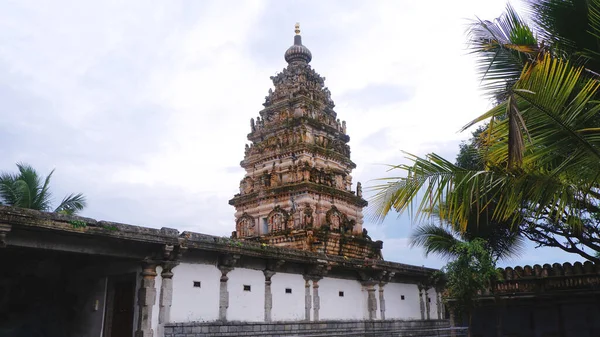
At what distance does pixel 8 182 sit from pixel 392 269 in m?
18.2

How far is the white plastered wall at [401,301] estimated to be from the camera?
21875 mm

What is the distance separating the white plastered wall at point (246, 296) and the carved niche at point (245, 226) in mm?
14283

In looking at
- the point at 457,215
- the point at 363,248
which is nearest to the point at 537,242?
the point at 363,248

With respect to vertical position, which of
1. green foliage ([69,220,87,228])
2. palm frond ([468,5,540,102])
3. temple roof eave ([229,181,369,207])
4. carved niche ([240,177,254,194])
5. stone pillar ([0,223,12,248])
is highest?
carved niche ([240,177,254,194])

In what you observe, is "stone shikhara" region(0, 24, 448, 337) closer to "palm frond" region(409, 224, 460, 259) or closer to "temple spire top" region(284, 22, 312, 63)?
"palm frond" region(409, 224, 460, 259)

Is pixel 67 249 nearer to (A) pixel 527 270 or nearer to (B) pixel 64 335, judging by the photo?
(B) pixel 64 335

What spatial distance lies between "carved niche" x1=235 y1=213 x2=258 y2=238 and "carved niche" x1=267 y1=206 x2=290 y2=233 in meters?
1.36

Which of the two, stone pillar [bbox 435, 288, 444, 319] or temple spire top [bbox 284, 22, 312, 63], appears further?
temple spire top [bbox 284, 22, 312, 63]

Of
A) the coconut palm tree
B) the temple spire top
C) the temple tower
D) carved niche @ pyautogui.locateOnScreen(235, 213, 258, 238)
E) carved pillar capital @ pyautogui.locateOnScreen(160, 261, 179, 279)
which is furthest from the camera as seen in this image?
the temple spire top

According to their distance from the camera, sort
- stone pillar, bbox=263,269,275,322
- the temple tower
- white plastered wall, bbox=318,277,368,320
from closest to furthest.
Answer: stone pillar, bbox=263,269,275,322
white plastered wall, bbox=318,277,368,320
the temple tower

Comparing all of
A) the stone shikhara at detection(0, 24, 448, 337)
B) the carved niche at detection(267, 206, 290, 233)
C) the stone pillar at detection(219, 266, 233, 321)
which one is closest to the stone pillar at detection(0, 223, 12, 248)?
the stone shikhara at detection(0, 24, 448, 337)

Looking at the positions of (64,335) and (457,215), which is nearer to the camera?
(457,215)

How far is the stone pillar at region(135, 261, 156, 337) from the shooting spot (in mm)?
13641

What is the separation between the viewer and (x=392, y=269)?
2166cm
